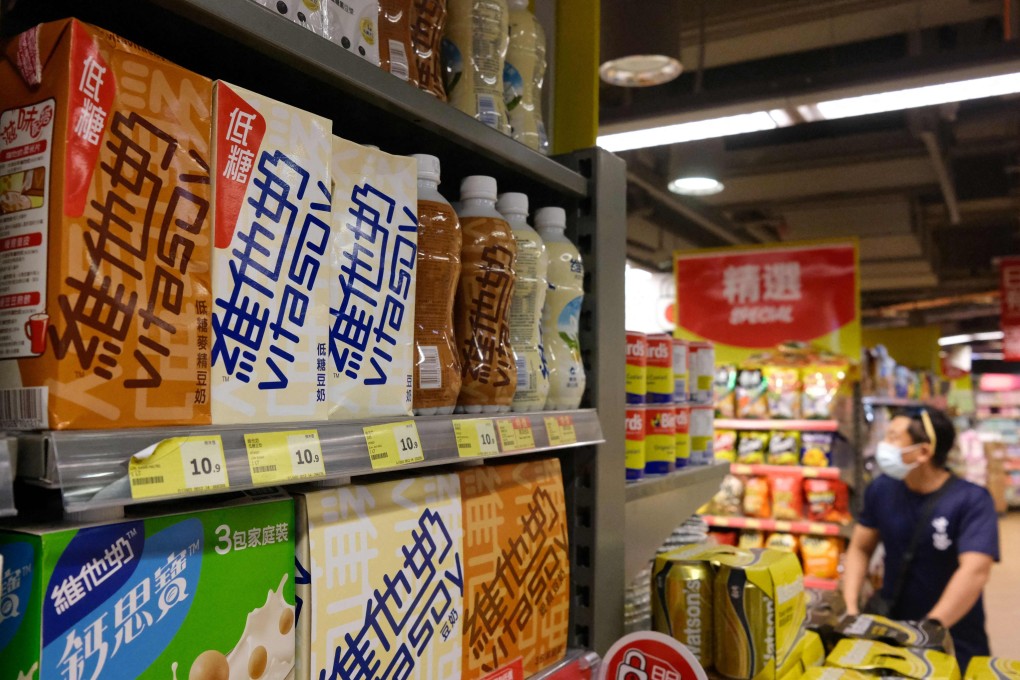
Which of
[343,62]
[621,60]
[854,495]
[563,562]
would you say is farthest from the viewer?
[854,495]

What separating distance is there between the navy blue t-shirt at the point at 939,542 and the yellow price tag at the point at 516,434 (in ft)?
9.42

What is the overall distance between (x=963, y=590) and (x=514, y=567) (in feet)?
9.11

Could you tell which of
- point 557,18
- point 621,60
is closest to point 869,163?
point 621,60

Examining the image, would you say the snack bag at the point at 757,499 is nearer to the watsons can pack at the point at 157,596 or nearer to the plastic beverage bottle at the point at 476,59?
the plastic beverage bottle at the point at 476,59

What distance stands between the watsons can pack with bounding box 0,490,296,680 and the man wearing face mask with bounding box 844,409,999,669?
3.19 meters

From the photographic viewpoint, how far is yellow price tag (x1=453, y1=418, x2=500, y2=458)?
40.9 inches

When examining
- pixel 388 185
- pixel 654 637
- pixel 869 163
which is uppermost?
pixel 869 163

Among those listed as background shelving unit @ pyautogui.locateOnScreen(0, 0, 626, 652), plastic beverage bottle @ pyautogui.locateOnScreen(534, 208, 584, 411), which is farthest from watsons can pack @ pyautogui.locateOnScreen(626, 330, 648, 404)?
plastic beverage bottle @ pyautogui.locateOnScreen(534, 208, 584, 411)

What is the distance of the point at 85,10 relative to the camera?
2.70 feet

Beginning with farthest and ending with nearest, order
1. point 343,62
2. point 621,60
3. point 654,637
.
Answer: point 621,60 → point 654,637 → point 343,62

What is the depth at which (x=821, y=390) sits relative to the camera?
16.1 ft

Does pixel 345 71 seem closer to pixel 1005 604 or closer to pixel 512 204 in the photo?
pixel 512 204

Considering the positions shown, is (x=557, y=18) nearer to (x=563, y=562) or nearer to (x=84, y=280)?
(x=563, y=562)

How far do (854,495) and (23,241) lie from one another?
5.21 metres
